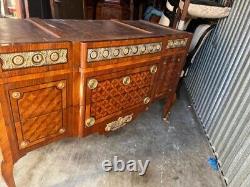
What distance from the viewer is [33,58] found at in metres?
0.80

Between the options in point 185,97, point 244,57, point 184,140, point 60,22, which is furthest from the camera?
point 185,97

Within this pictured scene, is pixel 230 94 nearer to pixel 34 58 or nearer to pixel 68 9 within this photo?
pixel 34 58

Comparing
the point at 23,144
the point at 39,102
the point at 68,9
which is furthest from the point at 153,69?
the point at 68,9

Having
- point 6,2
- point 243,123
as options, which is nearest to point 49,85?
point 243,123

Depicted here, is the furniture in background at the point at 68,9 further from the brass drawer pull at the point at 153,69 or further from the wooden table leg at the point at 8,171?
the wooden table leg at the point at 8,171

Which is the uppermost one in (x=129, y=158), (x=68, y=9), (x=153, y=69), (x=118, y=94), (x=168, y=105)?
(x=68, y=9)

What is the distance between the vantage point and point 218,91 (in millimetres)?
1701

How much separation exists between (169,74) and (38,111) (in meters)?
0.98

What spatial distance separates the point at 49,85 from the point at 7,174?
52cm

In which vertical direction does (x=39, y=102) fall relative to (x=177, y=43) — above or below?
below

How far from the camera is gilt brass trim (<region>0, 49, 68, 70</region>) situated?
2.47 feet

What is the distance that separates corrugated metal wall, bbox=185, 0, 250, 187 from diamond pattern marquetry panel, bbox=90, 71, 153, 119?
61 centimetres

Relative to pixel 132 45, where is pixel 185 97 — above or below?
below

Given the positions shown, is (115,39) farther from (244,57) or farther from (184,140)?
(184,140)
